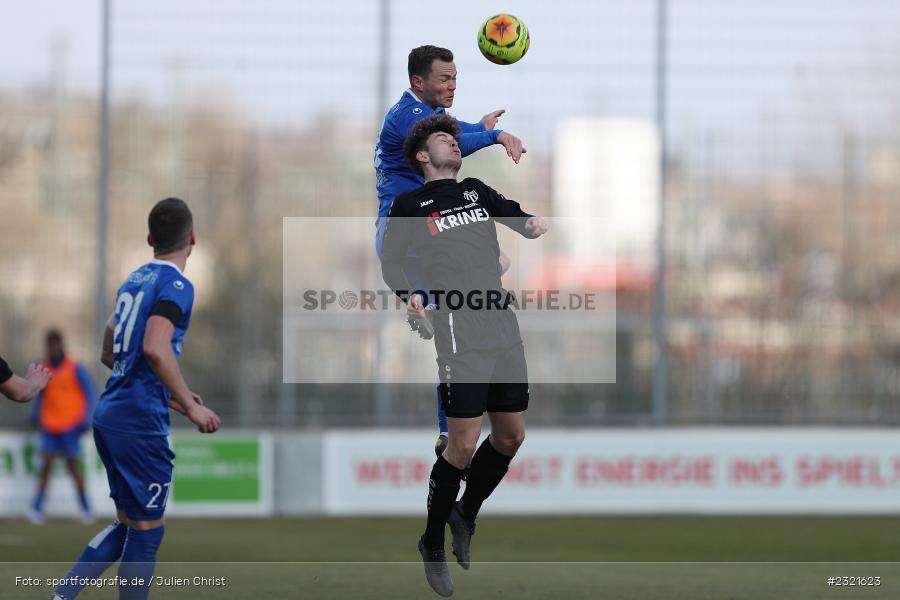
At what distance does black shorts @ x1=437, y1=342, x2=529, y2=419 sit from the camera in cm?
793

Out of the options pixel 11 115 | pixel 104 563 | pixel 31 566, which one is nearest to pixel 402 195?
pixel 104 563

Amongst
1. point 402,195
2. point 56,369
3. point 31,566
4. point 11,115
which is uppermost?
point 11,115

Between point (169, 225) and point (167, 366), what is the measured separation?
74 centimetres

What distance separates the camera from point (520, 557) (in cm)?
1248

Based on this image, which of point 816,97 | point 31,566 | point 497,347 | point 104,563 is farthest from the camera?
point 816,97

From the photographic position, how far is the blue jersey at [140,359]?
7.13m

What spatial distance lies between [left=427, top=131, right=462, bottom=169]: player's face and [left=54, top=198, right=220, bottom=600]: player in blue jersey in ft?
4.94

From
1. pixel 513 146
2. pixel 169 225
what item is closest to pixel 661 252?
pixel 513 146

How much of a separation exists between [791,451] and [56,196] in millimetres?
9024

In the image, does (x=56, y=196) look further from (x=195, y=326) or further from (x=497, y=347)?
(x=497, y=347)

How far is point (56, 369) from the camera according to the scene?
634 inches

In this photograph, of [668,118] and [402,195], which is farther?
[668,118]

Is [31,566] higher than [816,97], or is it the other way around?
[816,97]

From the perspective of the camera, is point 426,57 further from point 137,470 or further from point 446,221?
point 137,470
